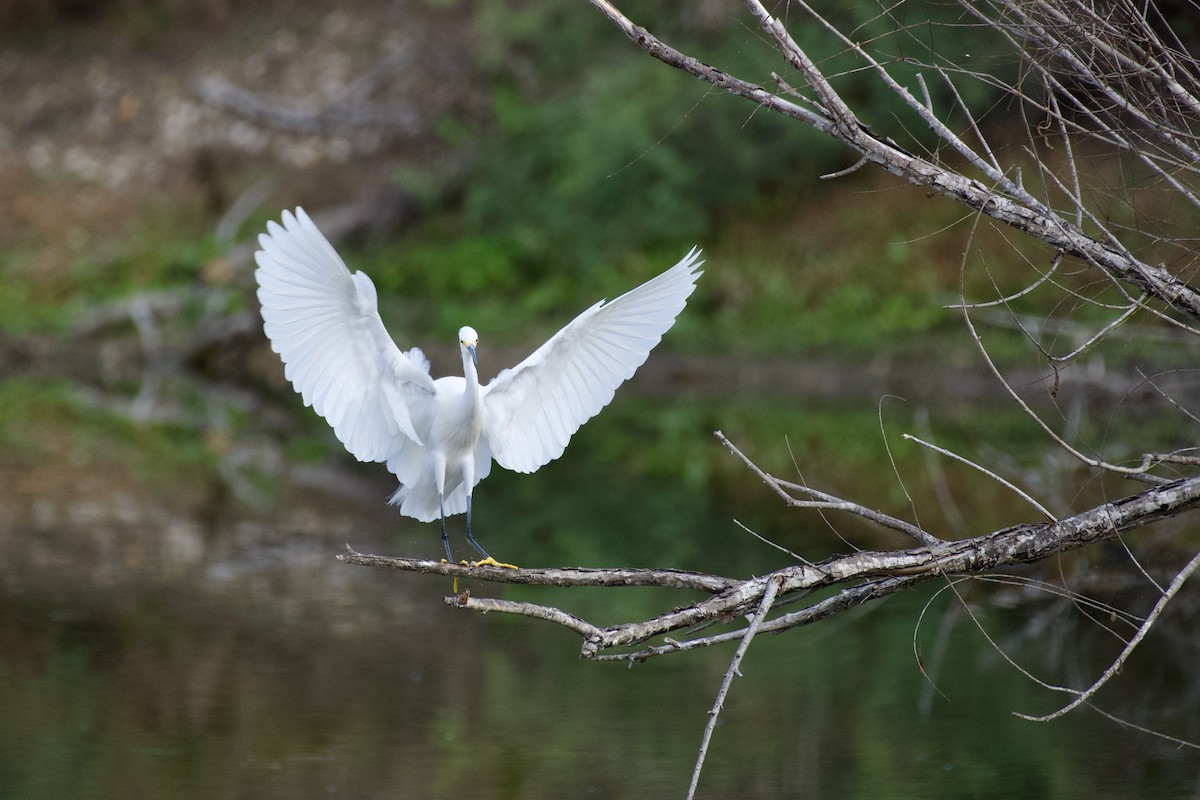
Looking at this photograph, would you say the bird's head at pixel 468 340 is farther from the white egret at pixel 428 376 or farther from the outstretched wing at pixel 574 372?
the outstretched wing at pixel 574 372

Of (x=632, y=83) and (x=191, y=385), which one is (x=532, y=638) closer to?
(x=191, y=385)

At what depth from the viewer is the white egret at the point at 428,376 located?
161 inches

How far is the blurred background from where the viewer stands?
6.07 meters

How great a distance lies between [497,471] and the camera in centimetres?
1428

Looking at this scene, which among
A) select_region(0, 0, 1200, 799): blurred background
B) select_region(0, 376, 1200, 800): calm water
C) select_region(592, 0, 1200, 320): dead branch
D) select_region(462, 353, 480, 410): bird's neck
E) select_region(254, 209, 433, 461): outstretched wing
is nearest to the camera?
select_region(592, 0, 1200, 320): dead branch

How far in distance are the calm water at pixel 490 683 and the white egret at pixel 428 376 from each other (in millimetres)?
1643

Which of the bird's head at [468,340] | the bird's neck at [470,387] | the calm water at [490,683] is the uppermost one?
the bird's head at [468,340]

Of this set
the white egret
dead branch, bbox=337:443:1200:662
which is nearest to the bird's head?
the white egret

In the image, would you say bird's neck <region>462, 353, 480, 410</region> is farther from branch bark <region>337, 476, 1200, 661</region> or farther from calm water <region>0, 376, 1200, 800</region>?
calm water <region>0, 376, 1200, 800</region>

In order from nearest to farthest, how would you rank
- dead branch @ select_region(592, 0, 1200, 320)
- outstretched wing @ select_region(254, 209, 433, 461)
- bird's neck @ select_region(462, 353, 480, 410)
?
dead branch @ select_region(592, 0, 1200, 320) < outstretched wing @ select_region(254, 209, 433, 461) < bird's neck @ select_region(462, 353, 480, 410)

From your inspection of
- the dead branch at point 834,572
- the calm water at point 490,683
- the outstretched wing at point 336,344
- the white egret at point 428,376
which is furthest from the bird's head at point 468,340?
the calm water at point 490,683

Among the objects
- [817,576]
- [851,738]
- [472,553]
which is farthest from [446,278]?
[817,576]

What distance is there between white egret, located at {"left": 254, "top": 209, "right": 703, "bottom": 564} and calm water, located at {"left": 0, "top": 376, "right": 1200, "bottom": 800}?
1.64 meters

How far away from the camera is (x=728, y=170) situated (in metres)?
19.4
